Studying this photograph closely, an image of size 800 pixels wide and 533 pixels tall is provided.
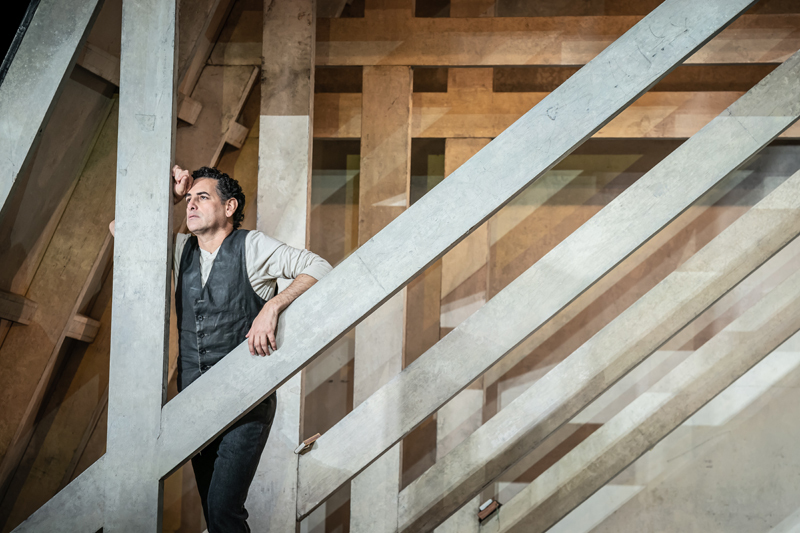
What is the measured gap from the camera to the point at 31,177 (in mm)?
3660

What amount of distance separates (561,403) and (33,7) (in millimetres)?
3458

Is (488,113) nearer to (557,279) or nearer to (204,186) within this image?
(557,279)

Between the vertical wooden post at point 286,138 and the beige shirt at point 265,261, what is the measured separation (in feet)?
3.01

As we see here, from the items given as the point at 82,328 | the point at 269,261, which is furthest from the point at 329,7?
the point at 269,261

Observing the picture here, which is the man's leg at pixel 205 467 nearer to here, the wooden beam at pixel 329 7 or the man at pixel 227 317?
the man at pixel 227 317

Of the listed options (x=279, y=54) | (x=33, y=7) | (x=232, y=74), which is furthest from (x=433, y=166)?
(x=33, y=7)

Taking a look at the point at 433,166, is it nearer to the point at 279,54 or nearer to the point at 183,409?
the point at 279,54

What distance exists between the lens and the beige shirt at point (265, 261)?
2660mm

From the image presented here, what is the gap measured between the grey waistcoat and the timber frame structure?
45 cm

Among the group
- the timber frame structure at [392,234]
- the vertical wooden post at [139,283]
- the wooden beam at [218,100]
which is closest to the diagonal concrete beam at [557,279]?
the timber frame structure at [392,234]

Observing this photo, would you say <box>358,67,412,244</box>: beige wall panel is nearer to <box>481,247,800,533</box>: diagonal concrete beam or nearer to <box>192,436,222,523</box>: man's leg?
<box>481,247,800,533</box>: diagonal concrete beam

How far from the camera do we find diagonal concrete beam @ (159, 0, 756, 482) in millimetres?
2039

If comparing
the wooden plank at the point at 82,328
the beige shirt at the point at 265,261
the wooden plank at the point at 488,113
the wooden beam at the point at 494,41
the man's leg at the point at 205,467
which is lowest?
the man's leg at the point at 205,467

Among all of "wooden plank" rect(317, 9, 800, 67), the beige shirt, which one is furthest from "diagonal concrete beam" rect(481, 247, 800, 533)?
the beige shirt
